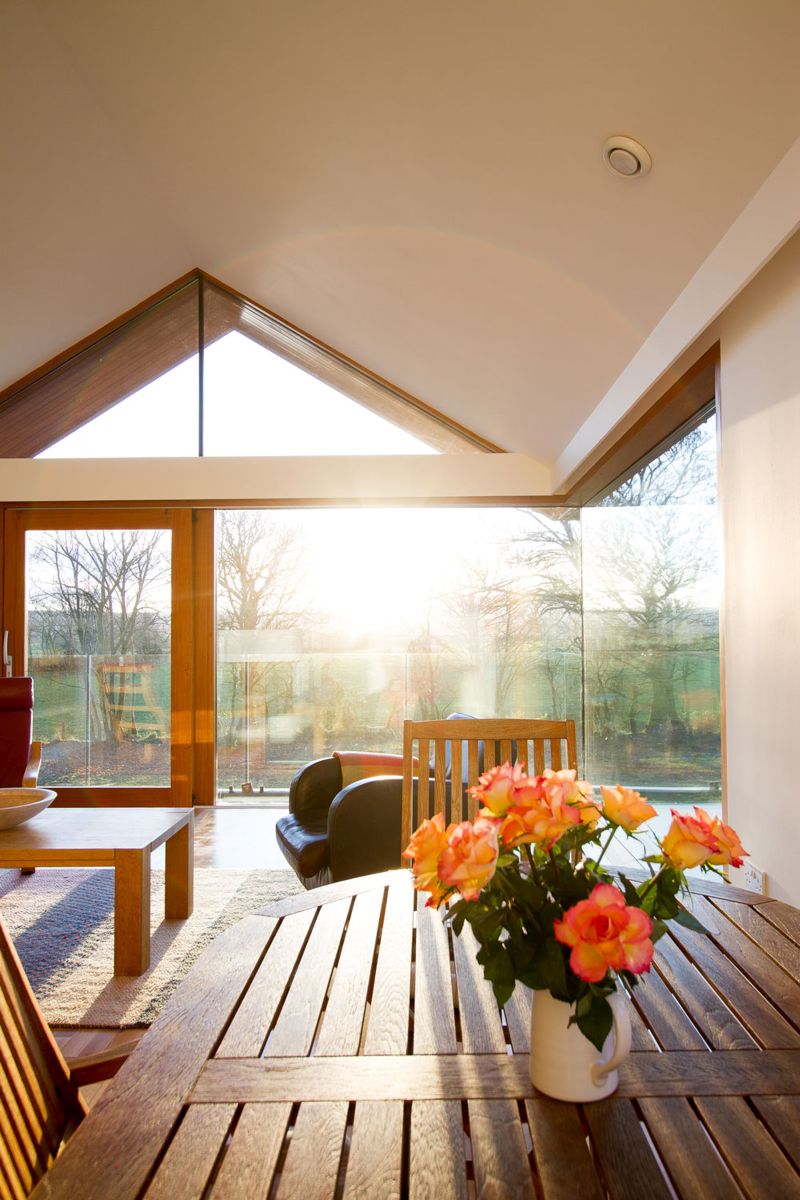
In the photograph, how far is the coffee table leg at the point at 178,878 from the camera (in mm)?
3402

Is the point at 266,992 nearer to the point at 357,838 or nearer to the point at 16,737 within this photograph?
the point at 357,838

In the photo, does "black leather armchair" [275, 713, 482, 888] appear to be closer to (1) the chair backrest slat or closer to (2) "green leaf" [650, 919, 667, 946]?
(1) the chair backrest slat

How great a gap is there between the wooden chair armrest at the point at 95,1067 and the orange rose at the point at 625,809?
732 mm

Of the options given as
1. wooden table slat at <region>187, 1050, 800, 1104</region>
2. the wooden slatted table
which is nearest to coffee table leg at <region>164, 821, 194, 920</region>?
the wooden slatted table

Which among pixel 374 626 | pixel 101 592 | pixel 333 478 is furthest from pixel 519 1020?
pixel 101 592

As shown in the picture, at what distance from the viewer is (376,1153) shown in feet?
2.64

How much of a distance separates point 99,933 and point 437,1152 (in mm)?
2876

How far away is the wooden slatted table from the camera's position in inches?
30.2

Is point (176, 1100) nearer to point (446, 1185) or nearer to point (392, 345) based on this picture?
point (446, 1185)

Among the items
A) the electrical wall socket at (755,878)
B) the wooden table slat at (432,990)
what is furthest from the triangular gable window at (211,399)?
the wooden table slat at (432,990)

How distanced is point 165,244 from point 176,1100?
4780mm

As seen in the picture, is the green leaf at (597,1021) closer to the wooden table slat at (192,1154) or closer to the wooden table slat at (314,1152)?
the wooden table slat at (314,1152)

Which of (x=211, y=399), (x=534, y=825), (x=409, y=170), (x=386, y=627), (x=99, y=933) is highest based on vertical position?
(x=409, y=170)

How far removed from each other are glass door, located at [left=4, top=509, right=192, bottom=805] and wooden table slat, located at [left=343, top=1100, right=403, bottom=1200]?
5.01 meters
